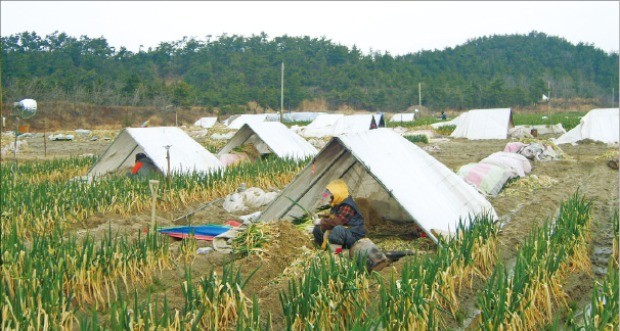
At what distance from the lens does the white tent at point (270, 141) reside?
13664 mm

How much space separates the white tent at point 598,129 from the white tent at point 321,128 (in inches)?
428

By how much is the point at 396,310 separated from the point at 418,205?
8.71 feet

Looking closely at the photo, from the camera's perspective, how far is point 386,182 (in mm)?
6367

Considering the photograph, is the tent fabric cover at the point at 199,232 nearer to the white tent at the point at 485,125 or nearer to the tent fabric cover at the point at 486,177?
the tent fabric cover at the point at 486,177

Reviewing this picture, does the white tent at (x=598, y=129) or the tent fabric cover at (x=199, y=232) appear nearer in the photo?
the tent fabric cover at (x=199, y=232)

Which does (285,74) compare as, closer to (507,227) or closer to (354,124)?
(354,124)

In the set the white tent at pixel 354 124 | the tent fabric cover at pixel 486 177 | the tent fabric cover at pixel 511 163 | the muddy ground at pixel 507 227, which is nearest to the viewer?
the muddy ground at pixel 507 227

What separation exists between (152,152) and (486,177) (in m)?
6.12

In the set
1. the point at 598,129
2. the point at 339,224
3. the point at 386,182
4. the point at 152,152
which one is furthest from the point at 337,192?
the point at 598,129

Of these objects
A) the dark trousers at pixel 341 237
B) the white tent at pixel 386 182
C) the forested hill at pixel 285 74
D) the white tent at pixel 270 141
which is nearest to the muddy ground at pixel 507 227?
the dark trousers at pixel 341 237

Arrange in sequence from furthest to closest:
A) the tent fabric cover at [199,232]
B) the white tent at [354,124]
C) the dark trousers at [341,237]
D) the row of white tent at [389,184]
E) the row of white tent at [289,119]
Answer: the row of white tent at [289,119]
the white tent at [354,124]
the tent fabric cover at [199,232]
the row of white tent at [389,184]
the dark trousers at [341,237]

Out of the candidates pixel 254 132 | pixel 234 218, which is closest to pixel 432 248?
pixel 234 218

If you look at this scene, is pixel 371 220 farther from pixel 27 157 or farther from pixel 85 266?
pixel 27 157

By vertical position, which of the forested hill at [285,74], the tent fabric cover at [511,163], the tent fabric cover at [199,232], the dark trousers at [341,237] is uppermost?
the forested hill at [285,74]
